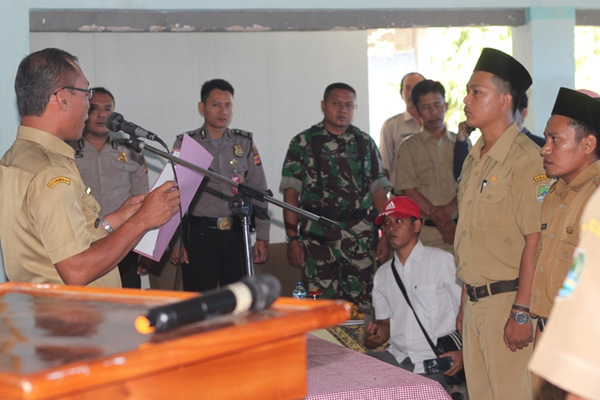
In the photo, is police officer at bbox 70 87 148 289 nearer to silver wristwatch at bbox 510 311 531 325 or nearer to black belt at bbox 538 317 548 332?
silver wristwatch at bbox 510 311 531 325

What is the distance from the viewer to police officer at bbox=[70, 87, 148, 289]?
16.7 ft

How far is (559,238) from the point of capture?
2736 mm

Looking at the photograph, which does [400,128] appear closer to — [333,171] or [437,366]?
[333,171]

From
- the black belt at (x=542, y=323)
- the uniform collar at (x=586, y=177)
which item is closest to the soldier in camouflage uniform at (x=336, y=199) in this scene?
the black belt at (x=542, y=323)

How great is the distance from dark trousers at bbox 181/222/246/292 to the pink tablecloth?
272cm

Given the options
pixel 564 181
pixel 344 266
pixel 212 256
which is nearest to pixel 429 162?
pixel 344 266

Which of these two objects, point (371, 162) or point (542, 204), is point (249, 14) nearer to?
point (371, 162)

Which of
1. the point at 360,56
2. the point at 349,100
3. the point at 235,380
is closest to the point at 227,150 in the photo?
the point at 349,100

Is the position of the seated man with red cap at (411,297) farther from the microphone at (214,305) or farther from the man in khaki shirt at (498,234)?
the microphone at (214,305)

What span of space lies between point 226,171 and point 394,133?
1963mm

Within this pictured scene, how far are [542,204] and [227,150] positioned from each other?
286 centimetres

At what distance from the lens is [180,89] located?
6.27 meters

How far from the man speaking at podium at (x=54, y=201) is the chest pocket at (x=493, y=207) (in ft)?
4.16

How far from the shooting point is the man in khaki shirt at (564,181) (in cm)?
272
